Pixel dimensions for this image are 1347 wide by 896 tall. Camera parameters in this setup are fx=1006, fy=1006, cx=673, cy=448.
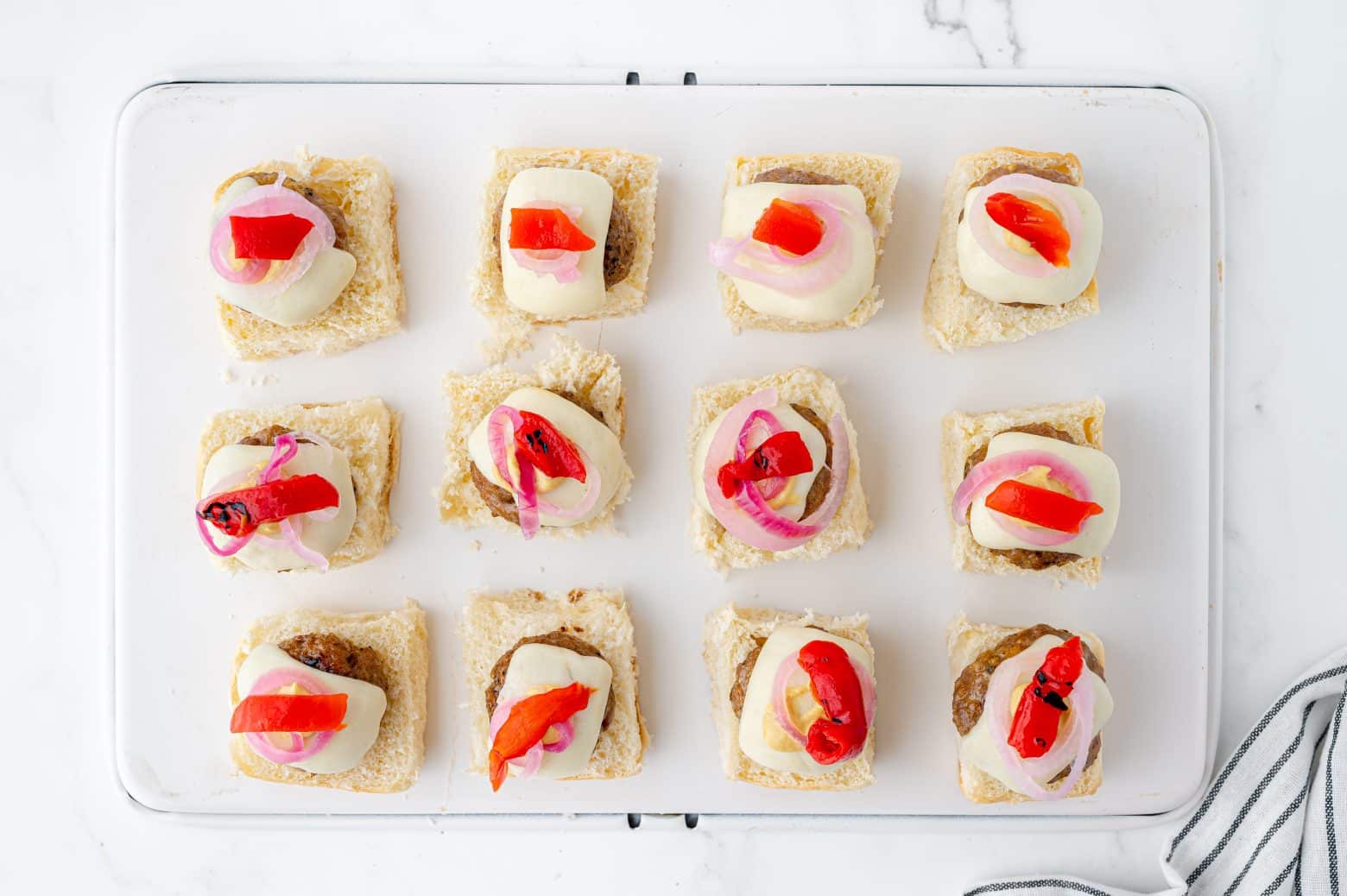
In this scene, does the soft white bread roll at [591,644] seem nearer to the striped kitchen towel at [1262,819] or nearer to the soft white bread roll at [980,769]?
the soft white bread roll at [980,769]

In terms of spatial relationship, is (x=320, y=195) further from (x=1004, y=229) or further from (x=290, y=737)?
(x=1004, y=229)

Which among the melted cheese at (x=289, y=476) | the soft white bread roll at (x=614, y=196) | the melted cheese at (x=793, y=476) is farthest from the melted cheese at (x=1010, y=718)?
the melted cheese at (x=289, y=476)

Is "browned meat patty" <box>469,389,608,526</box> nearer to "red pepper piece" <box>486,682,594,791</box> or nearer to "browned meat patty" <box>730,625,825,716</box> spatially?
"red pepper piece" <box>486,682,594,791</box>

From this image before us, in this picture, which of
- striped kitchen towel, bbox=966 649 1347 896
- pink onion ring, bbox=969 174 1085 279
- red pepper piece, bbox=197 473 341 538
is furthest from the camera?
striped kitchen towel, bbox=966 649 1347 896

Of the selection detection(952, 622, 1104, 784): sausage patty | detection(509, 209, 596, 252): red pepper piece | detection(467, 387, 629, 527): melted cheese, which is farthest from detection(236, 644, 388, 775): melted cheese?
detection(952, 622, 1104, 784): sausage patty

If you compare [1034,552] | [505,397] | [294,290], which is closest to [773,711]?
[1034,552]
